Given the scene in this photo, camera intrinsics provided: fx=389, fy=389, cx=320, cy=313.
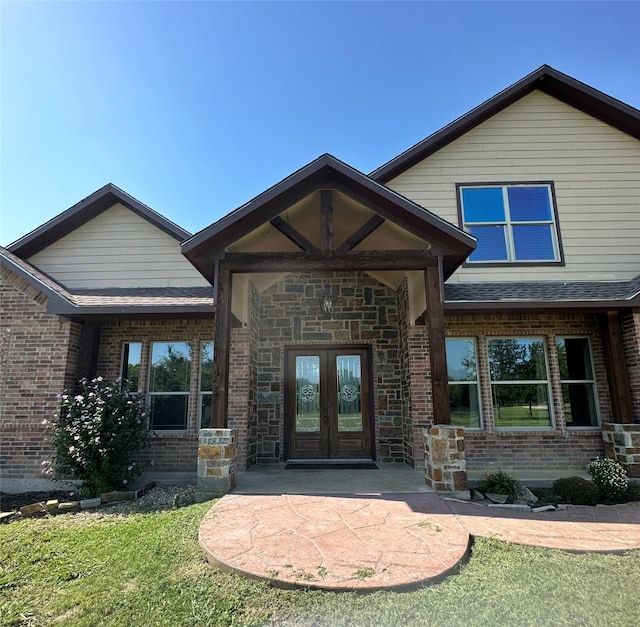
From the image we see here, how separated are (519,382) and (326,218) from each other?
4.88 meters

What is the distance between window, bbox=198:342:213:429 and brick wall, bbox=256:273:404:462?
994 millimetres

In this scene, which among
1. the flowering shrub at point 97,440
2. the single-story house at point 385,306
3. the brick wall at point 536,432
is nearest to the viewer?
the flowering shrub at point 97,440

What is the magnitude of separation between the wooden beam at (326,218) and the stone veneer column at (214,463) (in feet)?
10.0

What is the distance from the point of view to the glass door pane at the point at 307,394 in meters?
8.14

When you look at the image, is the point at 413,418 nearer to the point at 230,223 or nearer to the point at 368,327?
the point at 368,327

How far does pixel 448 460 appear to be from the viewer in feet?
17.1

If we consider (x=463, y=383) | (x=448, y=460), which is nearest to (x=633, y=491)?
(x=463, y=383)

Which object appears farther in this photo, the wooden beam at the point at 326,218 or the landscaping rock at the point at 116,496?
the landscaping rock at the point at 116,496

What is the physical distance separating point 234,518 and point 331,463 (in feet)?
11.9

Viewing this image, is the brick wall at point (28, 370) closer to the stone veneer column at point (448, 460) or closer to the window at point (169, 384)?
the window at point (169, 384)

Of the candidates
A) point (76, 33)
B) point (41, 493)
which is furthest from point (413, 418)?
point (76, 33)

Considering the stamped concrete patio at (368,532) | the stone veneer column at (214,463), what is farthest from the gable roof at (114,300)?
the stamped concrete patio at (368,532)

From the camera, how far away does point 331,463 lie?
7668 millimetres

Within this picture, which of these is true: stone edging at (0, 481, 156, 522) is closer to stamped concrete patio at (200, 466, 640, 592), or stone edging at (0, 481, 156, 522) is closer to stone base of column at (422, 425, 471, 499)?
stamped concrete patio at (200, 466, 640, 592)
